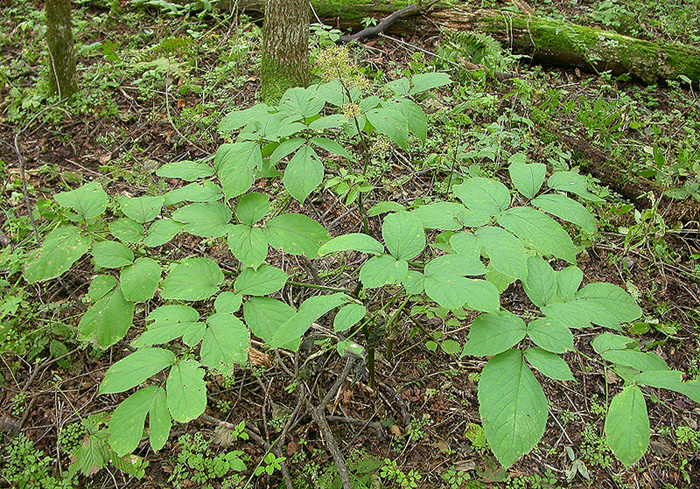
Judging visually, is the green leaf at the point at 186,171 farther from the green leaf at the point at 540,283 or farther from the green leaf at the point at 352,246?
the green leaf at the point at 540,283

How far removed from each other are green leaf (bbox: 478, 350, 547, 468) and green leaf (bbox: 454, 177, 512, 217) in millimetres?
540

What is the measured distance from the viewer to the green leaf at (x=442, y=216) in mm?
1519

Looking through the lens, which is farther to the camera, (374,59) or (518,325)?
(374,59)

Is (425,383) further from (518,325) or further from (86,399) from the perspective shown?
(86,399)

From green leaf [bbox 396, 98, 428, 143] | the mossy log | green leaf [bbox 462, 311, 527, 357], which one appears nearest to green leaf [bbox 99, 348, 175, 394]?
green leaf [bbox 462, 311, 527, 357]

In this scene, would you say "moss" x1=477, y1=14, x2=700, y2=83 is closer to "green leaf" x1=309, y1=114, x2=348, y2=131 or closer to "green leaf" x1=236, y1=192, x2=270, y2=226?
"green leaf" x1=309, y1=114, x2=348, y2=131

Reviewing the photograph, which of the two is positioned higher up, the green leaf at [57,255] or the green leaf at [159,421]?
the green leaf at [57,255]

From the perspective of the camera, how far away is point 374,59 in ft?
13.7

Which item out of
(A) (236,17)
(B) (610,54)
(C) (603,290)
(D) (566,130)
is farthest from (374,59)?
(C) (603,290)

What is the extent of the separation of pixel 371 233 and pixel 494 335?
58.9 inches

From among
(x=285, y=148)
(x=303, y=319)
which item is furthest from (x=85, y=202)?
(x=303, y=319)

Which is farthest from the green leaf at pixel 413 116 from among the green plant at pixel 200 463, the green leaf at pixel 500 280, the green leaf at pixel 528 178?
the green plant at pixel 200 463

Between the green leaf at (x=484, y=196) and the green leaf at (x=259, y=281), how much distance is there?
27.3 inches

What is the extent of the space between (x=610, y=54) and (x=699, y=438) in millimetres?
3717
